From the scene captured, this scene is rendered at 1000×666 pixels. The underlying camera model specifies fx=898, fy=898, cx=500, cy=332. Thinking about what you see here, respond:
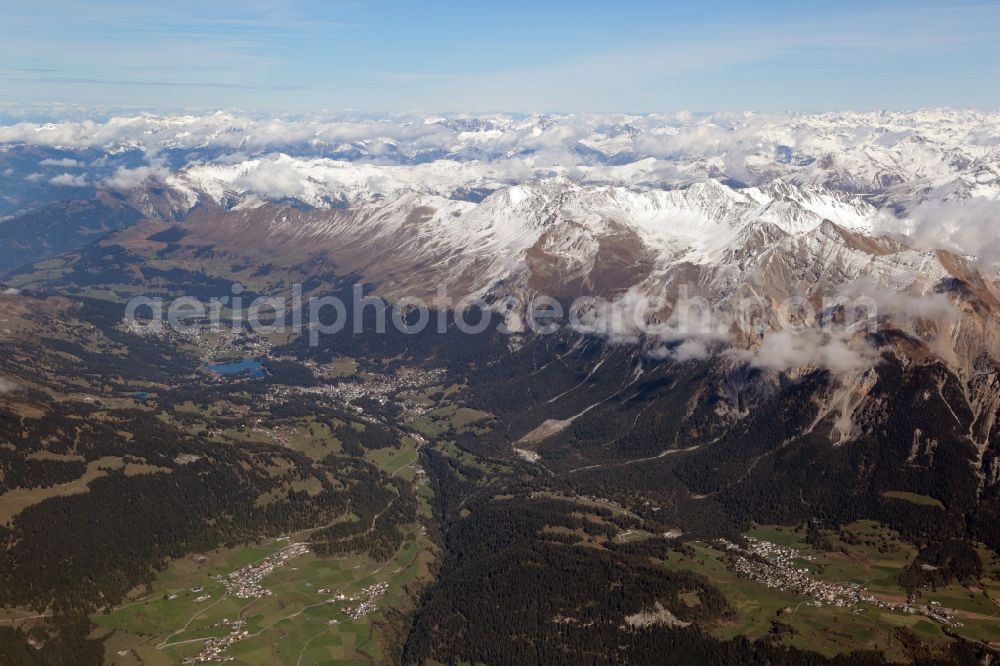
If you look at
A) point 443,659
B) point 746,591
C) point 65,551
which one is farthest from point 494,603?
point 65,551

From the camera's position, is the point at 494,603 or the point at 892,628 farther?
the point at 494,603

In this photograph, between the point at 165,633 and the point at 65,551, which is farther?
the point at 65,551

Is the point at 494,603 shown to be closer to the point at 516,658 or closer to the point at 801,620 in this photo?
the point at 516,658

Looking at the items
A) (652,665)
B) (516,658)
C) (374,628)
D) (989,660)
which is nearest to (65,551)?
(374,628)

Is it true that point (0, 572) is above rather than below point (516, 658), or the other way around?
above

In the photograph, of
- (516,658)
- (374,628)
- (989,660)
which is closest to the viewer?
(989,660)

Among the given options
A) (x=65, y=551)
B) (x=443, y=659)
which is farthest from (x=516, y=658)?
(x=65, y=551)

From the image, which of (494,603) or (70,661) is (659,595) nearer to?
(494,603)

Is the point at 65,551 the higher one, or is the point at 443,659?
the point at 65,551

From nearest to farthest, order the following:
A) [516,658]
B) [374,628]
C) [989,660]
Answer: [989,660] < [516,658] < [374,628]
